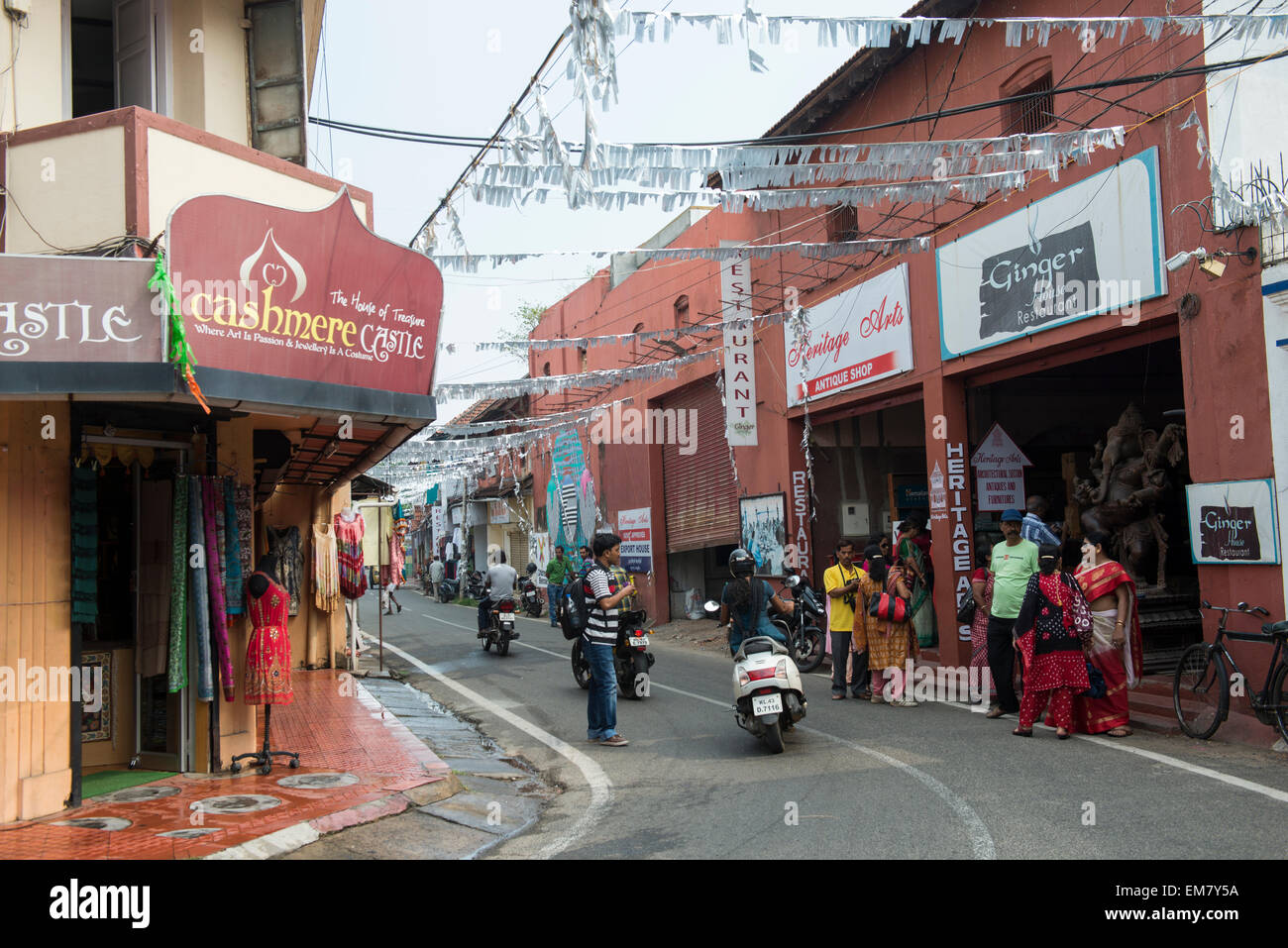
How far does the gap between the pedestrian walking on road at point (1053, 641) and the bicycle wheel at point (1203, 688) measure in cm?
91

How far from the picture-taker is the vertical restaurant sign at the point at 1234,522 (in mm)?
9094

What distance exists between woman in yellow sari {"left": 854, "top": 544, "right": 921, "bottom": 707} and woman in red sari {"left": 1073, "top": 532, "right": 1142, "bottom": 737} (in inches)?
88.8

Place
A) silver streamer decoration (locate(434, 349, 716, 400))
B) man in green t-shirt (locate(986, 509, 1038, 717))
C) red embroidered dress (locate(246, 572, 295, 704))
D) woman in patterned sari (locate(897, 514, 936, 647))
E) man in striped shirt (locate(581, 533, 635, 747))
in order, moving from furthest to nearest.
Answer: silver streamer decoration (locate(434, 349, 716, 400)) → woman in patterned sari (locate(897, 514, 936, 647)) → man in green t-shirt (locate(986, 509, 1038, 717)) → man in striped shirt (locate(581, 533, 635, 747)) → red embroidered dress (locate(246, 572, 295, 704))

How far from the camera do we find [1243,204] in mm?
9188

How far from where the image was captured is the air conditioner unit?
60.2ft

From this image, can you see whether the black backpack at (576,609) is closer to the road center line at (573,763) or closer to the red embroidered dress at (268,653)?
the road center line at (573,763)

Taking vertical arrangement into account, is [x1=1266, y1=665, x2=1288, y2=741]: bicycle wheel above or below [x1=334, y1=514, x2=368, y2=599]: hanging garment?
below

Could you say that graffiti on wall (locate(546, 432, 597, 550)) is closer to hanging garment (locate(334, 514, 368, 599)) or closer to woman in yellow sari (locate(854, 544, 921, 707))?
hanging garment (locate(334, 514, 368, 599))

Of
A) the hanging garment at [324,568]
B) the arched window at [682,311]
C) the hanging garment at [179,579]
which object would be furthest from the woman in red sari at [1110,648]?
the arched window at [682,311]

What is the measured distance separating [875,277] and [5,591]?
41.9 ft

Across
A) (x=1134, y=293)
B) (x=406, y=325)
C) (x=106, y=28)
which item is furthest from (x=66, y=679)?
(x=1134, y=293)

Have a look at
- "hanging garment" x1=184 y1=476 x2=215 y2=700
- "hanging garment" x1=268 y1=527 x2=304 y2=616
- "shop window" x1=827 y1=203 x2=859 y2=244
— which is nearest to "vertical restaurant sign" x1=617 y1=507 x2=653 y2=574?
"shop window" x1=827 y1=203 x2=859 y2=244

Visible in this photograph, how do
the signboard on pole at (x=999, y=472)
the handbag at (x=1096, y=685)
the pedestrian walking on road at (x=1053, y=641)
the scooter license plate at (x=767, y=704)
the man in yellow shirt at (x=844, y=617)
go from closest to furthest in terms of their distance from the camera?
the scooter license plate at (x=767, y=704) → the pedestrian walking on road at (x=1053, y=641) → the handbag at (x=1096, y=685) → the man in yellow shirt at (x=844, y=617) → the signboard on pole at (x=999, y=472)

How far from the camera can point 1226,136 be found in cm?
952
